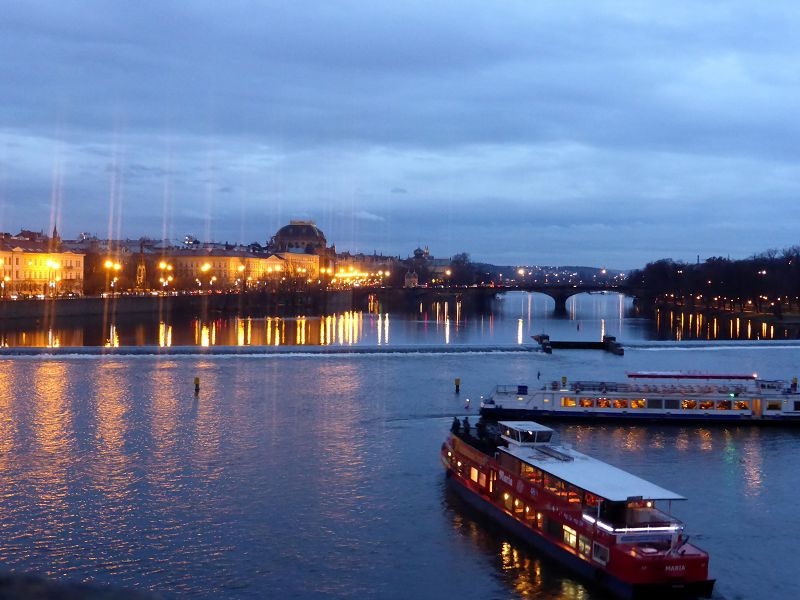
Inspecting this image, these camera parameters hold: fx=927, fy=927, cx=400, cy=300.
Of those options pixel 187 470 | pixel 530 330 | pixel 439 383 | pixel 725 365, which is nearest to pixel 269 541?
pixel 187 470

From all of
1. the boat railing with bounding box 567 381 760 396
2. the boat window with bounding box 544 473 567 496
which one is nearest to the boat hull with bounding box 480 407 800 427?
the boat railing with bounding box 567 381 760 396

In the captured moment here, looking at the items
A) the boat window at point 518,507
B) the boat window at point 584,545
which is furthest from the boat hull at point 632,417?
the boat window at point 584,545

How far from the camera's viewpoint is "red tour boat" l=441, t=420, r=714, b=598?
35.1ft

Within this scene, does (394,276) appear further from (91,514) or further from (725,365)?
(91,514)

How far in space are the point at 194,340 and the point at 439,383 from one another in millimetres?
19638

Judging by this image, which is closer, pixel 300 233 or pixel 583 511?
pixel 583 511

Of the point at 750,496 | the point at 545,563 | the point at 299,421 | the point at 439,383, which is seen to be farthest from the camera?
the point at 439,383

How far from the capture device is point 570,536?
12.0 m

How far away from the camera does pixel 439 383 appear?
28.2 m

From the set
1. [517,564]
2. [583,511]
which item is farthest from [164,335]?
[583,511]

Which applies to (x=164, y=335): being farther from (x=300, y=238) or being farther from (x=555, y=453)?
(x=300, y=238)

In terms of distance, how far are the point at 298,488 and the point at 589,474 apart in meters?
4.88

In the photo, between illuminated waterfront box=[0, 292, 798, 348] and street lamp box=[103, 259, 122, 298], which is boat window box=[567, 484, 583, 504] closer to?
illuminated waterfront box=[0, 292, 798, 348]

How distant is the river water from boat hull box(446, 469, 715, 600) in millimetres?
174
